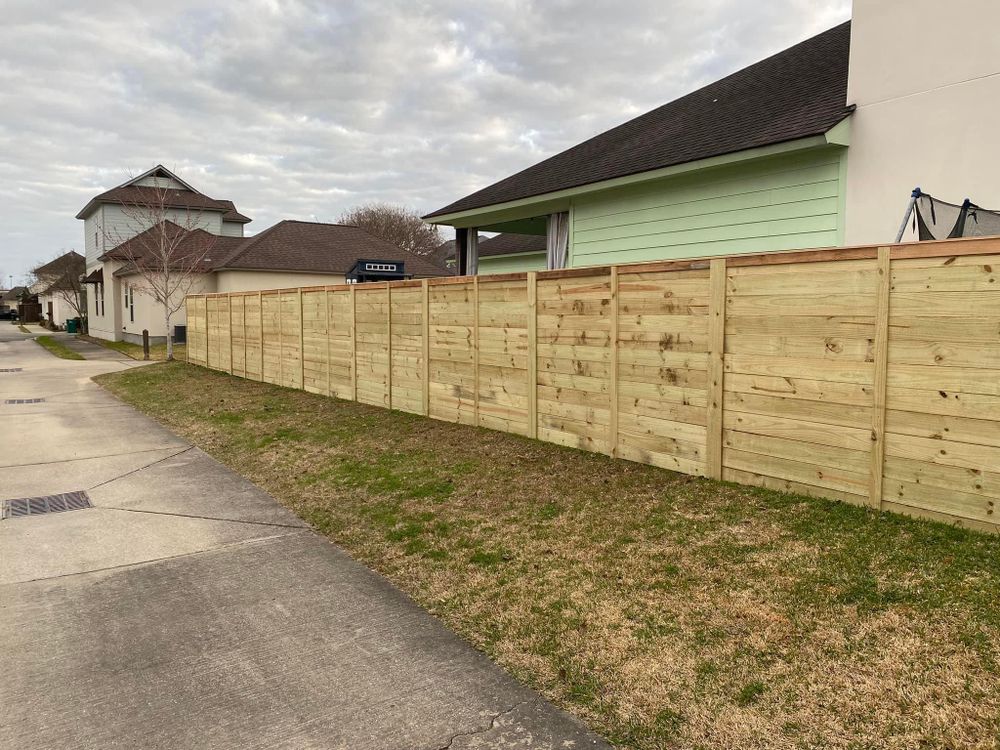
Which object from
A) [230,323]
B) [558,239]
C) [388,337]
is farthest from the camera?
[230,323]

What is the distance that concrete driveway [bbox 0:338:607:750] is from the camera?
9.53ft

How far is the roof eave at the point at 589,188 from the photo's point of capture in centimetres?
730

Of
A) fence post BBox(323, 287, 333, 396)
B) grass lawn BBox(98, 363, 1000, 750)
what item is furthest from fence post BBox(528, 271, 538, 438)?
fence post BBox(323, 287, 333, 396)

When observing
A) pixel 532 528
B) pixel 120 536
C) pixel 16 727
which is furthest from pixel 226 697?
Answer: pixel 120 536

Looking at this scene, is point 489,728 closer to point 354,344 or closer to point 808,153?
point 808,153

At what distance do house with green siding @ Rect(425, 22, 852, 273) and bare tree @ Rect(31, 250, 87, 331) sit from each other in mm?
35240

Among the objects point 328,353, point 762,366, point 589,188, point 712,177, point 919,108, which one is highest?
point 919,108

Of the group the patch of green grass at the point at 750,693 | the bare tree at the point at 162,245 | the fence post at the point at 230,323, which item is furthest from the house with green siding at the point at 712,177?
the bare tree at the point at 162,245

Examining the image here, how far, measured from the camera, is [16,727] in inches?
116

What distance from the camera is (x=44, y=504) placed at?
645 centimetres

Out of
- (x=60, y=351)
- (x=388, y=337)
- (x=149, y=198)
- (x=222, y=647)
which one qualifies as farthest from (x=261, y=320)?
(x=149, y=198)

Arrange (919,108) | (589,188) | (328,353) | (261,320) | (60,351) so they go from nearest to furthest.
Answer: (919,108)
(589,188)
(328,353)
(261,320)
(60,351)

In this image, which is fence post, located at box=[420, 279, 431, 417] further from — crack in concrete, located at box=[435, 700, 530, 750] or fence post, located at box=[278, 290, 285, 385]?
crack in concrete, located at box=[435, 700, 530, 750]

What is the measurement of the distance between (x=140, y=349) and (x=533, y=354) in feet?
81.5
